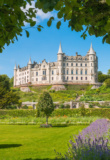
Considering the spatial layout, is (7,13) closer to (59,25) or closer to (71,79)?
(59,25)

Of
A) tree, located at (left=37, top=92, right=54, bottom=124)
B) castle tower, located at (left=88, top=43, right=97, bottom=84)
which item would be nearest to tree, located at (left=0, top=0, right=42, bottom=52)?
tree, located at (left=37, top=92, right=54, bottom=124)

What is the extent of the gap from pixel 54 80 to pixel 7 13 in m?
84.1

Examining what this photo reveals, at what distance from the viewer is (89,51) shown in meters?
91.4

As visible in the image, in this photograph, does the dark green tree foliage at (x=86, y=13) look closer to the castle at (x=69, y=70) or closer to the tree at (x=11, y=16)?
the tree at (x=11, y=16)

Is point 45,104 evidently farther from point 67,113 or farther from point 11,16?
point 11,16

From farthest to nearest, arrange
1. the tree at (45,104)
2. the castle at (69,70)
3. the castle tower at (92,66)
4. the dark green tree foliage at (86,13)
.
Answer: the castle at (69,70), the castle tower at (92,66), the tree at (45,104), the dark green tree foliage at (86,13)

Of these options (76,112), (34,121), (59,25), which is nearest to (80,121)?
(34,121)

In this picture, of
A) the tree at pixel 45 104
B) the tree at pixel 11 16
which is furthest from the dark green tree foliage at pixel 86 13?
the tree at pixel 45 104

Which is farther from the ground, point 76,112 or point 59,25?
point 59,25

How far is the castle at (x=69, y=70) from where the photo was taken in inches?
3403

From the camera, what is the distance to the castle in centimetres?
8644

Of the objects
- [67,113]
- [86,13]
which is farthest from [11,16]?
[67,113]

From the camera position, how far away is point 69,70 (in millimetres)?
88375

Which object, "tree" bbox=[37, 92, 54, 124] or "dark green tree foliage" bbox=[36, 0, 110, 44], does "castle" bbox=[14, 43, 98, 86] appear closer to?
"tree" bbox=[37, 92, 54, 124]
